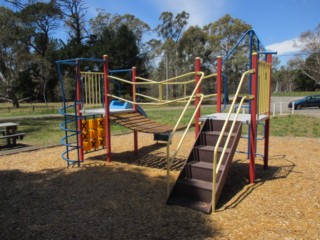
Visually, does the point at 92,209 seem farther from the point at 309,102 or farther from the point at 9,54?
the point at 9,54

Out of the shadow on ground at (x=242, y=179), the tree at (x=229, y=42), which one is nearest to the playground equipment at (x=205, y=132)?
the shadow on ground at (x=242, y=179)

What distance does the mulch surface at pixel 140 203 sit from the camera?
338 centimetres

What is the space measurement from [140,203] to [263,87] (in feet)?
9.76

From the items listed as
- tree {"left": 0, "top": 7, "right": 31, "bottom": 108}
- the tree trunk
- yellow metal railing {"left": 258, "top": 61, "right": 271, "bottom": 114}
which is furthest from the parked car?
the tree trunk

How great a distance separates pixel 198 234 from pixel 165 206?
91 cm

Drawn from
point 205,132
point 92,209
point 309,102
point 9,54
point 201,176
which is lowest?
point 92,209

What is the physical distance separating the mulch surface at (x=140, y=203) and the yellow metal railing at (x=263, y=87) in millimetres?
1288

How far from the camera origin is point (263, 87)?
17.3 feet

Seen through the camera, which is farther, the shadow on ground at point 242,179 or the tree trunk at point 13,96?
the tree trunk at point 13,96

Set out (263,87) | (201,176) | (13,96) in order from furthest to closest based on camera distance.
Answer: (13,96), (263,87), (201,176)

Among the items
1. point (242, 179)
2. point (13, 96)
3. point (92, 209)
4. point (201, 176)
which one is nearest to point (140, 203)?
point (92, 209)

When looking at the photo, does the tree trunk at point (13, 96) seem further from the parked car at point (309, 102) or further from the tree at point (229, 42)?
the parked car at point (309, 102)

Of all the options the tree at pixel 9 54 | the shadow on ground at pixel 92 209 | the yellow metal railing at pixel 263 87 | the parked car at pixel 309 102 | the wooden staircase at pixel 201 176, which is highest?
the tree at pixel 9 54

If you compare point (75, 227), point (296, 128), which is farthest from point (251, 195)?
point (296, 128)
